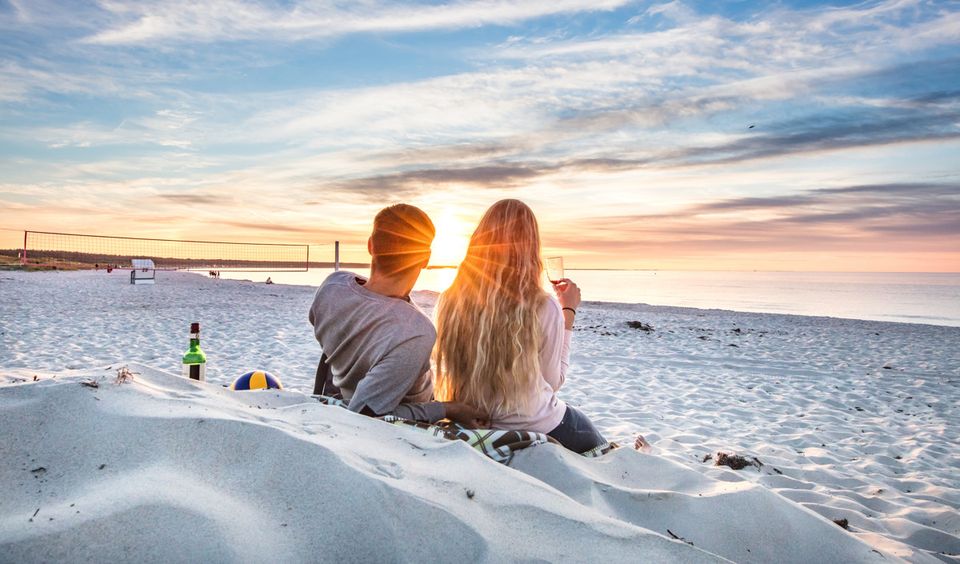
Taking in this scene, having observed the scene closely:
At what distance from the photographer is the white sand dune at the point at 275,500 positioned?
3.85 ft

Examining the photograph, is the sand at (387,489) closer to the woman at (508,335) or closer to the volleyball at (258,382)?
the woman at (508,335)

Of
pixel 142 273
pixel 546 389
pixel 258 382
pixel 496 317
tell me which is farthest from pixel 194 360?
pixel 142 273

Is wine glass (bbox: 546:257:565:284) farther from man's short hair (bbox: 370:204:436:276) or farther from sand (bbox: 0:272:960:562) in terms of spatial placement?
sand (bbox: 0:272:960:562)

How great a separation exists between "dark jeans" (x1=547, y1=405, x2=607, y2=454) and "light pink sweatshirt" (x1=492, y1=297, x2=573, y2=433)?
4 cm

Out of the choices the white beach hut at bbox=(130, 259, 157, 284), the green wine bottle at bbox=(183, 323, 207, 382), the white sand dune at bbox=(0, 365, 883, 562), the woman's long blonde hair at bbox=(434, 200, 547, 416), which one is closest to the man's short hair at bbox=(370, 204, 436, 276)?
the woman's long blonde hair at bbox=(434, 200, 547, 416)

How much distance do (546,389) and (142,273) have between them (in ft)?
70.4

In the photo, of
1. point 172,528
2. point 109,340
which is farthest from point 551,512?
point 109,340

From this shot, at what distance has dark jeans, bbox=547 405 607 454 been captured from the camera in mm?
2725

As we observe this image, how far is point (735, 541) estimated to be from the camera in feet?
6.23

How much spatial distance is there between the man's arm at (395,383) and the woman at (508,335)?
0.31 meters

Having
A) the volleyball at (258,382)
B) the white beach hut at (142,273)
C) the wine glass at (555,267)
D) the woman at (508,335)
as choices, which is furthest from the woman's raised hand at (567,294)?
the white beach hut at (142,273)

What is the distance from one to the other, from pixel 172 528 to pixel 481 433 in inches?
52.6

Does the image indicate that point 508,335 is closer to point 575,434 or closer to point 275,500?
point 575,434

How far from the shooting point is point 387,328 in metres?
2.42
